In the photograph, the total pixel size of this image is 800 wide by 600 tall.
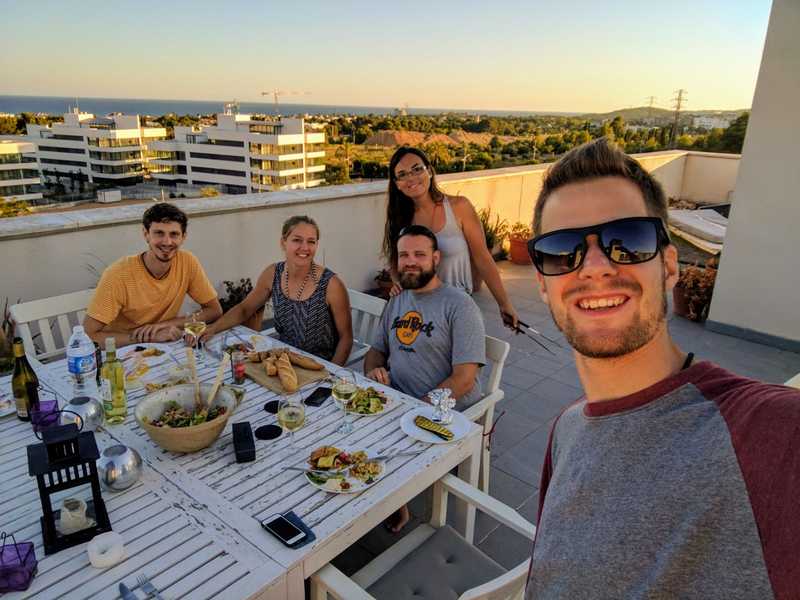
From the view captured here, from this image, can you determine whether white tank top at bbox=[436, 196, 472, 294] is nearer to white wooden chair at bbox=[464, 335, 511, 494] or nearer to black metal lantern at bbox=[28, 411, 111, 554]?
white wooden chair at bbox=[464, 335, 511, 494]

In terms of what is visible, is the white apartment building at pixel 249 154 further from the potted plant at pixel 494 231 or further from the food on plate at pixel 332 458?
the food on plate at pixel 332 458

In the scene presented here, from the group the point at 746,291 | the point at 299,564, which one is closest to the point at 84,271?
the point at 299,564

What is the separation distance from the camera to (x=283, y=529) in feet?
4.34

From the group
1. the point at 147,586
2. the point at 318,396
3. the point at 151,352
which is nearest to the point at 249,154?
the point at 151,352

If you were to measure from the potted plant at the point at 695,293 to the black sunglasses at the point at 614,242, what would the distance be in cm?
464

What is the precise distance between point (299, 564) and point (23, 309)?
222 centimetres

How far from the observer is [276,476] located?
61.1 inches

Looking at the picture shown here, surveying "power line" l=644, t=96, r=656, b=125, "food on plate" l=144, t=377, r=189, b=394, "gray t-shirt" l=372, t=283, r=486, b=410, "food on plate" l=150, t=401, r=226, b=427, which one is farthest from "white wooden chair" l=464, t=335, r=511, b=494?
"power line" l=644, t=96, r=656, b=125

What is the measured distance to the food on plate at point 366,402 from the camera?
192cm

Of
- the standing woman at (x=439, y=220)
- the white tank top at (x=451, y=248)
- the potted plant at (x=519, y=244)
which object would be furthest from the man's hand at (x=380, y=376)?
the potted plant at (x=519, y=244)

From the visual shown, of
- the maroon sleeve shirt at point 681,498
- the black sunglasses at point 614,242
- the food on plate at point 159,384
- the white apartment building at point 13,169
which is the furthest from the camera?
the white apartment building at point 13,169

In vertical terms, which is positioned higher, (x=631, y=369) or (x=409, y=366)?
(x=631, y=369)

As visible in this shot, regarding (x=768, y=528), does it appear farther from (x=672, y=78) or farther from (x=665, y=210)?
(x=672, y=78)

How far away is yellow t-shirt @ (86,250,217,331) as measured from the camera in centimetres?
262
